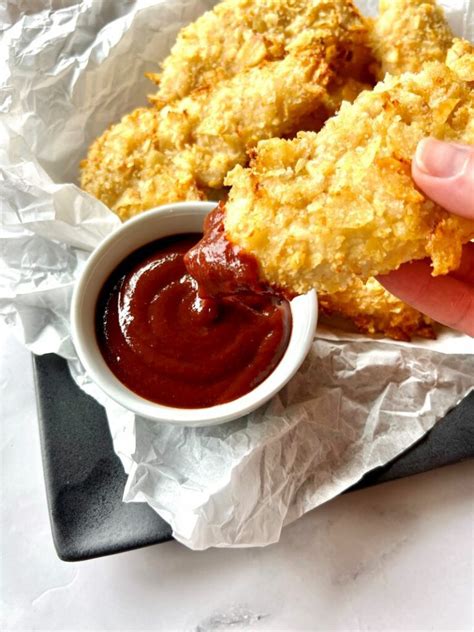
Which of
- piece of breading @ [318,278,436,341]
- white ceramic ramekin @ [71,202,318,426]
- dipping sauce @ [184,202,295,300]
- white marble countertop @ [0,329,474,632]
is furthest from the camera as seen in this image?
piece of breading @ [318,278,436,341]

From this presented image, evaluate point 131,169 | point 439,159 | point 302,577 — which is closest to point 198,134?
point 131,169

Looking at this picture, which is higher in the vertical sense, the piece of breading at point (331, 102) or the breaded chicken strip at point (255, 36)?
the breaded chicken strip at point (255, 36)

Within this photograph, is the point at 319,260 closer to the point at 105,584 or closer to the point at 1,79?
the point at 105,584

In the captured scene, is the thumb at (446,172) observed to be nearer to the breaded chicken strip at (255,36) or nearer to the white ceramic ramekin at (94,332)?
the white ceramic ramekin at (94,332)

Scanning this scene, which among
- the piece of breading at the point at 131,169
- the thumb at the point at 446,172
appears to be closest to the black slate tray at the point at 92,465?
the piece of breading at the point at 131,169

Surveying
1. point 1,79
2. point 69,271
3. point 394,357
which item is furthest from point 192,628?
point 1,79

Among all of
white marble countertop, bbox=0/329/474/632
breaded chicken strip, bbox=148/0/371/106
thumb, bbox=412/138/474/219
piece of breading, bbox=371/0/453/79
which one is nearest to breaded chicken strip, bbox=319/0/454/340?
piece of breading, bbox=371/0/453/79

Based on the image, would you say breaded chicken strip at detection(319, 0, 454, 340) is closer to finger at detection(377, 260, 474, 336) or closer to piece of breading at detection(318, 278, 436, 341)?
piece of breading at detection(318, 278, 436, 341)
